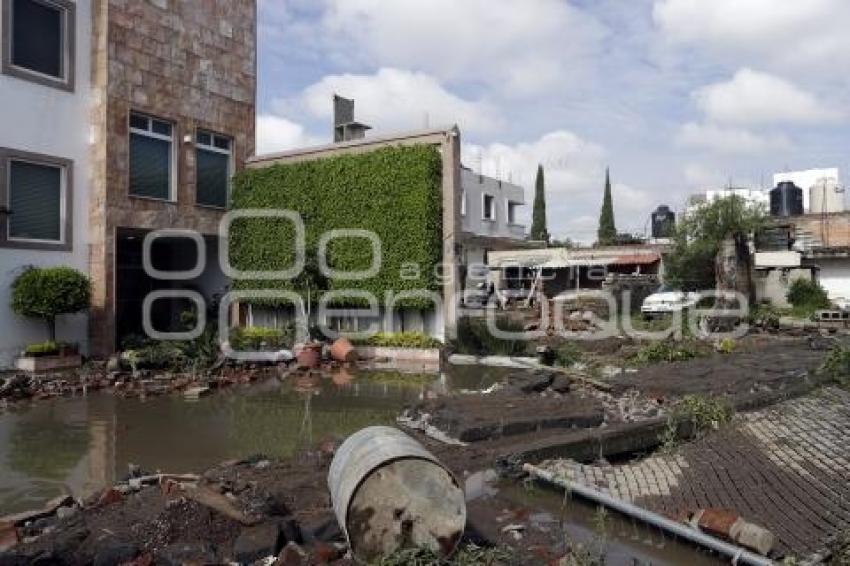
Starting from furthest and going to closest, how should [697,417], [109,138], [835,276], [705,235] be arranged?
[835,276]
[705,235]
[109,138]
[697,417]

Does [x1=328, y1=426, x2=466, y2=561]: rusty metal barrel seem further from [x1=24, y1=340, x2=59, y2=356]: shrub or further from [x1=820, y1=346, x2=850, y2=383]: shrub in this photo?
[x1=24, y1=340, x2=59, y2=356]: shrub

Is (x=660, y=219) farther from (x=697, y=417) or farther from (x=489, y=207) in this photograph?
(x=697, y=417)

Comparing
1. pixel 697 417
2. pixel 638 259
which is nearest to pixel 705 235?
pixel 638 259

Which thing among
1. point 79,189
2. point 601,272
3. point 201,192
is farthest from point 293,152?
point 601,272

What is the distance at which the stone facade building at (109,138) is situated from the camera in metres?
13.4

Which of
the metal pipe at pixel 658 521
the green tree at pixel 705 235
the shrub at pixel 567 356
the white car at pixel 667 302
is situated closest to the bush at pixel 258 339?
the shrub at pixel 567 356

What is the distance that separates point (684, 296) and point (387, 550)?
22451 millimetres

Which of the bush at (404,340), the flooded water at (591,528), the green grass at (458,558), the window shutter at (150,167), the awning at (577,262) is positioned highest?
the window shutter at (150,167)

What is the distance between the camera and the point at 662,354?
14055mm

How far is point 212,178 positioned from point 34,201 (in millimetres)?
4461

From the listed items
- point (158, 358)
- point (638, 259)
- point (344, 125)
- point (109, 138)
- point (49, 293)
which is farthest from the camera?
point (638, 259)

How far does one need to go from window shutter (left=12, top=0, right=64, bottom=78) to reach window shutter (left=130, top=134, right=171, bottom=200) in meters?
2.03

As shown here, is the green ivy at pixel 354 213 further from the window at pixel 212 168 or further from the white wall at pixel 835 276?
the white wall at pixel 835 276

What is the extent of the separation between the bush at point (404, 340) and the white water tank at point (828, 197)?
29.3 m
